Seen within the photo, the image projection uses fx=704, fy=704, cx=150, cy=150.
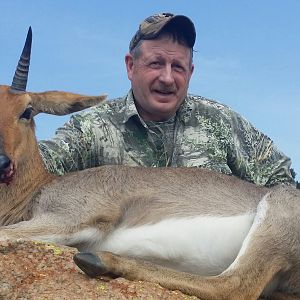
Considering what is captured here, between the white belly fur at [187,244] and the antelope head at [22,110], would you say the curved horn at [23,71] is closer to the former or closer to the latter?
the antelope head at [22,110]

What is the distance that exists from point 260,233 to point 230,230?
44 centimetres

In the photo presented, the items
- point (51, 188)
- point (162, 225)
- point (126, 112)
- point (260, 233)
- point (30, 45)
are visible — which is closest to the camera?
point (260, 233)

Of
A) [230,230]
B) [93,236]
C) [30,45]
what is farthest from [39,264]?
[30,45]

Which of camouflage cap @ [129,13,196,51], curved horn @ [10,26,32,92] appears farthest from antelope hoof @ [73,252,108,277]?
camouflage cap @ [129,13,196,51]

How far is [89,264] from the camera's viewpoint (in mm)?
5184

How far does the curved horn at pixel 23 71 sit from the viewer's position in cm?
768

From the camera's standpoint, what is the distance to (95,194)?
6883 mm

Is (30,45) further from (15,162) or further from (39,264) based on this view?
(39,264)

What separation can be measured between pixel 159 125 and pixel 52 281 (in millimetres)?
5065

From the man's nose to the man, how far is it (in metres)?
0.01

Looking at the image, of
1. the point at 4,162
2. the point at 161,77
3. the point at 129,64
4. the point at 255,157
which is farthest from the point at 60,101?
the point at 255,157

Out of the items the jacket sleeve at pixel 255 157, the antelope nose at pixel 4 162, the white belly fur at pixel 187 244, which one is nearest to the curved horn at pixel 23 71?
the antelope nose at pixel 4 162

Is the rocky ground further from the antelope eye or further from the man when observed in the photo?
the man

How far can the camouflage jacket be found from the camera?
9461mm
